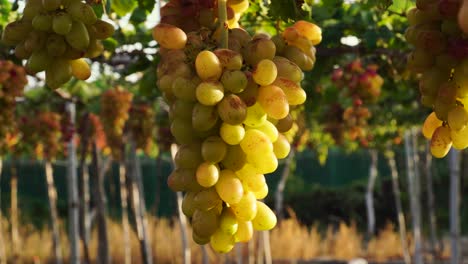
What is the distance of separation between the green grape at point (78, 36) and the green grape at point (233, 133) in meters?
0.33

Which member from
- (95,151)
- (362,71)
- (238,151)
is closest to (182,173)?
(238,151)

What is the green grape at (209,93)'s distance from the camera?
0.96 metres

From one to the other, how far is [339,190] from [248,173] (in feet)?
43.9

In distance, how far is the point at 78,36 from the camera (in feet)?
3.77

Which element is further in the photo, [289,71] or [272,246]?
[272,246]

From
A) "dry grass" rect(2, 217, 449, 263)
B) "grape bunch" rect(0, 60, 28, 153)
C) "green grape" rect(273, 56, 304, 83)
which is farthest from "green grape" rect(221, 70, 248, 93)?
"dry grass" rect(2, 217, 449, 263)

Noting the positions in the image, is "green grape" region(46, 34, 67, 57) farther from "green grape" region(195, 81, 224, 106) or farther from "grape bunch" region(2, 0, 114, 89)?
"green grape" region(195, 81, 224, 106)

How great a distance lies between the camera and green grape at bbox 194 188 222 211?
3.29ft

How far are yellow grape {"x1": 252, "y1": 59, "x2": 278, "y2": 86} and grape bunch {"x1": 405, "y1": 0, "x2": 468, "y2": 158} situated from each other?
0.76ft

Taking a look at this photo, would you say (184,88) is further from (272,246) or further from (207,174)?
(272,246)

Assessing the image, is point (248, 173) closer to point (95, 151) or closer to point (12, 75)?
point (12, 75)

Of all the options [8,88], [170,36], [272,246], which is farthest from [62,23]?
[272,246]

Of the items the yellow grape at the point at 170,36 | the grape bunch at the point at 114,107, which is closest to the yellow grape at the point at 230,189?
the yellow grape at the point at 170,36

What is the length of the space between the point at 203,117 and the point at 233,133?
0.05 m
